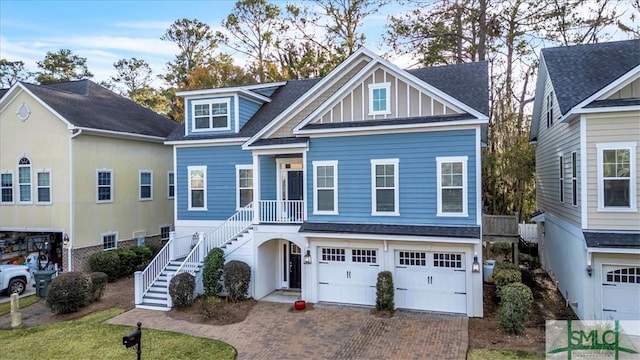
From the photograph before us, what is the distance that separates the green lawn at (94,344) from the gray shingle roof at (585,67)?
1213 centimetres

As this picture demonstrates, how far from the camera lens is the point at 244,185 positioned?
17141mm

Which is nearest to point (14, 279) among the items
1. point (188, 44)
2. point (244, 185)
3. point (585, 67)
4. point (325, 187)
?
point (244, 185)

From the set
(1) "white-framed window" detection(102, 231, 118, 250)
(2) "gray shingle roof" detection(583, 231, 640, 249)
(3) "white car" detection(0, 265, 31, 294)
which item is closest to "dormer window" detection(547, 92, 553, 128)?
(2) "gray shingle roof" detection(583, 231, 640, 249)

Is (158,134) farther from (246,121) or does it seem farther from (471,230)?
(471,230)

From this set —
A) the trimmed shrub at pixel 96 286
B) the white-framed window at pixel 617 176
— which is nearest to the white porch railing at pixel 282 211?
the trimmed shrub at pixel 96 286

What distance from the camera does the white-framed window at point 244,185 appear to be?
17.0 meters

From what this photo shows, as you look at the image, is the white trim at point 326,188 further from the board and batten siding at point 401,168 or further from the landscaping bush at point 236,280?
the landscaping bush at point 236,280

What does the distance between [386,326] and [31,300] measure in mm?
13585

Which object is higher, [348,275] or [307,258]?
[307,258]

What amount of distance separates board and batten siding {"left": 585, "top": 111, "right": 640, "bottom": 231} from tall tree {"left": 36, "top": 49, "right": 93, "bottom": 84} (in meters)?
42.4

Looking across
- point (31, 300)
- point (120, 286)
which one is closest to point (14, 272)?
point (31, 300)

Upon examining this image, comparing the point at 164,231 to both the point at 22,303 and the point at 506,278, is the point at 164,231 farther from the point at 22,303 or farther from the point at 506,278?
the point at 506,278

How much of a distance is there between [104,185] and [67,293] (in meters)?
6.99

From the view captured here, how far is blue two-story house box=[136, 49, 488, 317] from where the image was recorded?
40.8 ft
